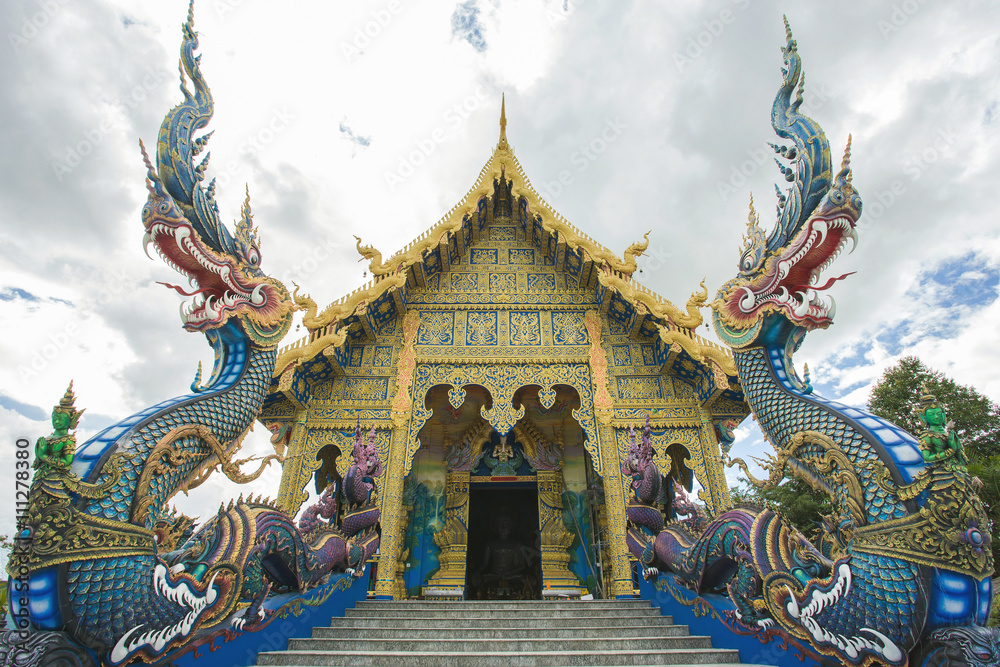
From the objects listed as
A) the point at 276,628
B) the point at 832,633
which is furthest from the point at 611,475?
the point at 276,628

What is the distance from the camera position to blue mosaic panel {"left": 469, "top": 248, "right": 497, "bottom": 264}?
29.6 ft

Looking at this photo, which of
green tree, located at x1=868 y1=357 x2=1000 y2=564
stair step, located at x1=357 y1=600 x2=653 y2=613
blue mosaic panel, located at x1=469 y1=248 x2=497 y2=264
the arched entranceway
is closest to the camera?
stair step, located at x1=357 y1=600 x2=653 y2=613

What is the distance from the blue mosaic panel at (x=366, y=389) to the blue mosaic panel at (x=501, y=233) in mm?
3407

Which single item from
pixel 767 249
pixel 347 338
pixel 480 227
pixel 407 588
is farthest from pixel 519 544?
pixel 767 249

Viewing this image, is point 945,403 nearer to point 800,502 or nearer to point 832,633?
point 800,502

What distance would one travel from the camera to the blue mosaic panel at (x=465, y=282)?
28.6 ft

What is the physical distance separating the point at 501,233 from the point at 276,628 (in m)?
7.04

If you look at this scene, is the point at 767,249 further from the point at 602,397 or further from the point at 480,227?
the point at 480,227

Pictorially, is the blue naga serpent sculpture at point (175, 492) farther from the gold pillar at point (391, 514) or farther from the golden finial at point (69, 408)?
the gold pillar at point (391, 514)

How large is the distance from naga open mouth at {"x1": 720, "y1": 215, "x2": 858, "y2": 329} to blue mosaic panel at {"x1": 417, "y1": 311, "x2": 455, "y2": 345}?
4758 mm

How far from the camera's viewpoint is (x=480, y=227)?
30.5ft

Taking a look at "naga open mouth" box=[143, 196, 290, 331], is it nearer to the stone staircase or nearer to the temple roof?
the temple roof

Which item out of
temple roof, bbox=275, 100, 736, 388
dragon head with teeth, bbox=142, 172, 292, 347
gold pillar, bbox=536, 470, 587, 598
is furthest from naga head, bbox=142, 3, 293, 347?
gold pillar, bbox=536, 470, 587, 598

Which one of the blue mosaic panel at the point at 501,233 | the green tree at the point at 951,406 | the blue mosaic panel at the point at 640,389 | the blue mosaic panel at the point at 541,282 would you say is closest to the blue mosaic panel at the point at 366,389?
the blue mosaic panel at the point at 541,282
